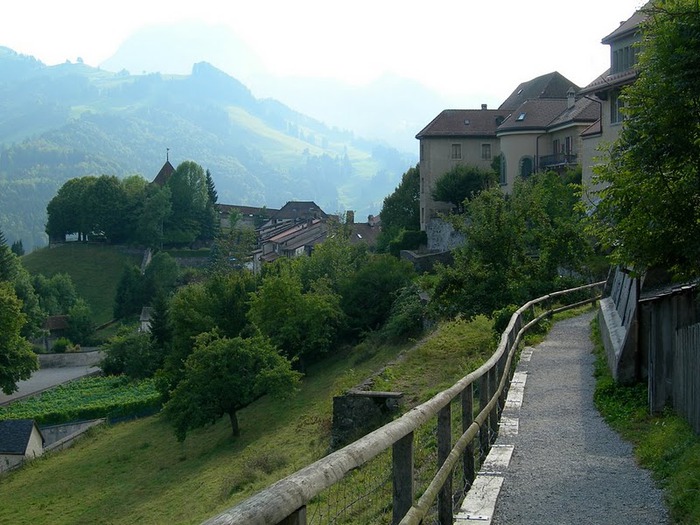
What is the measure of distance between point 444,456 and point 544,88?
6692 cm

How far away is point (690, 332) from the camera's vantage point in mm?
10680

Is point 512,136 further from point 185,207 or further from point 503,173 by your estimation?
point 185,207

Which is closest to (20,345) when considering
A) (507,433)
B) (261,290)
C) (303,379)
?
(261,290)

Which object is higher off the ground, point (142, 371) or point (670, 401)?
point (670, 401)

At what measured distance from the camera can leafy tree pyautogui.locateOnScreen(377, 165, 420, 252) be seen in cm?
7838

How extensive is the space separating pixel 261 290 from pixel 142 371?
22.1 metres

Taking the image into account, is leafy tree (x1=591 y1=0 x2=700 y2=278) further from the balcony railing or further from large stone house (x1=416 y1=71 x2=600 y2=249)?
the balcony railing

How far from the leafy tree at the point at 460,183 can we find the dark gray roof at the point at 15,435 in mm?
32856

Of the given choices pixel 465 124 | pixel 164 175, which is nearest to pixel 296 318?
pixel 465 124

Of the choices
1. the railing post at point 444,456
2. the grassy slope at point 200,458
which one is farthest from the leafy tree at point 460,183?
the railing post at point 444,456

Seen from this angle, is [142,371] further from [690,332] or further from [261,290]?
[690,332]

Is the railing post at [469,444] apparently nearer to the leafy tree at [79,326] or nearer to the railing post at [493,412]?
the railing post at [493,412]

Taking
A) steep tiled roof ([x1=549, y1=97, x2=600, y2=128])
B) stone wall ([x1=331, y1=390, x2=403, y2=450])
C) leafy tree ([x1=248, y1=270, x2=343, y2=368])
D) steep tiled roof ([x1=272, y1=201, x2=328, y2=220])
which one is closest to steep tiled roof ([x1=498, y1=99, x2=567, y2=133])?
steep tiled roof ([x1=549, y1=97, x2=600, y2=128])

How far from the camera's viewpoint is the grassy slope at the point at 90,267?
109500mm
